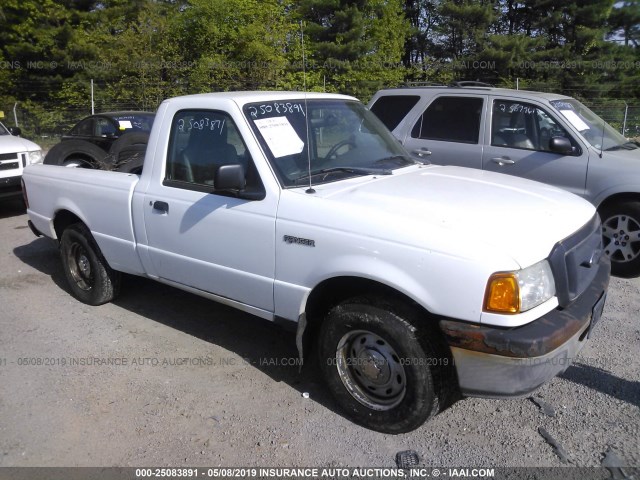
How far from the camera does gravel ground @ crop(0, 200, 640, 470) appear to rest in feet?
10.4

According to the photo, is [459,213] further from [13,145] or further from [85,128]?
[85,128]

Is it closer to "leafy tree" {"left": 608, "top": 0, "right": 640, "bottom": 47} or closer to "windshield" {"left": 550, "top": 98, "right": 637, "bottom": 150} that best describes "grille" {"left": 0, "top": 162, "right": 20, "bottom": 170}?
"windshield" {"left": 550, "top": 98, "right": 637, "bottom": 150}

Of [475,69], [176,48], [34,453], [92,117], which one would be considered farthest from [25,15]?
[34,453]

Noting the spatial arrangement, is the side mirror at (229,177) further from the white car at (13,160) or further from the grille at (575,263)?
the white car at (13,160)

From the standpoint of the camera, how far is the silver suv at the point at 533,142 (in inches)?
229

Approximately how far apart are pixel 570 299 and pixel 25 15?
28.5 metres

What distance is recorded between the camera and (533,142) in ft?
21.0

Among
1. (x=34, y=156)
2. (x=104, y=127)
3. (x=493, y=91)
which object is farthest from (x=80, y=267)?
(x=104, y=127)

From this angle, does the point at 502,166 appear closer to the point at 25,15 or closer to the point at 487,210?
the point at 487,210

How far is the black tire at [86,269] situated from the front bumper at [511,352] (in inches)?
136

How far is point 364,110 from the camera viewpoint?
4.67 metres

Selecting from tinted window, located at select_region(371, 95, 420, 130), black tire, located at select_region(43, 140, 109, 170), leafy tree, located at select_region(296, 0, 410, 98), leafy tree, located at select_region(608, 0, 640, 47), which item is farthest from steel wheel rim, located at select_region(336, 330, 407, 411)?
leafy tree, located at select_region(608, 0, 640, 47)

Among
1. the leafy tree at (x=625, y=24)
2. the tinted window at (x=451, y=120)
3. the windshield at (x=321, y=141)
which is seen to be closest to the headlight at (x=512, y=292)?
the windshield at (x=321, y=141)

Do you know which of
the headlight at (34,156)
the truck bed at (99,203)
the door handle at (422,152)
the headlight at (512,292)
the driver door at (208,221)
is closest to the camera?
the headlight at (512,292)
